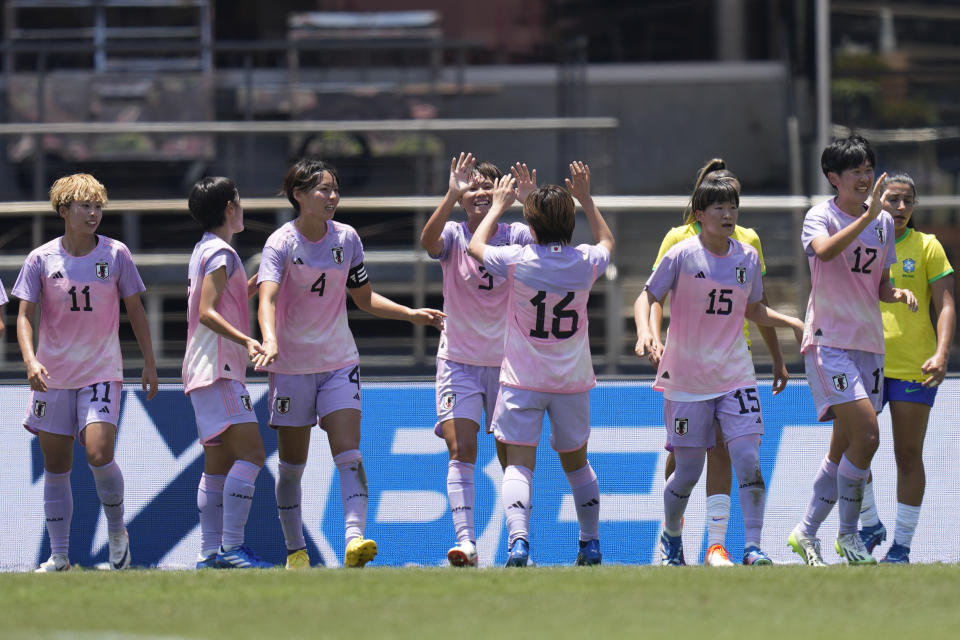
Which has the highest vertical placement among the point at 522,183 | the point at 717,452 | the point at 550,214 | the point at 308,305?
the point at 522,183

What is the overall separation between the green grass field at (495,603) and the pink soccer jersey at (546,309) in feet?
2.85

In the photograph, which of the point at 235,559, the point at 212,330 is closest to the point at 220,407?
the point at 212,330

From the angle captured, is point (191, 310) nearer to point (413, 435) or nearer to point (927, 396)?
point (413, 435)

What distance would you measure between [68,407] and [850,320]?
3806 millimetres

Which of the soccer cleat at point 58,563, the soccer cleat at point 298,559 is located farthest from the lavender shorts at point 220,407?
the soccer cleat at point 58,563

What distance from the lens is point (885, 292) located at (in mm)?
6719

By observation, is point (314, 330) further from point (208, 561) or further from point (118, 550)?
point (118, 550)

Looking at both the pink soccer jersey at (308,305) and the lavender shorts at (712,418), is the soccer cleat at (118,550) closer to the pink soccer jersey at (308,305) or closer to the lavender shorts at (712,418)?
the pink soccer jersey at (308,305)

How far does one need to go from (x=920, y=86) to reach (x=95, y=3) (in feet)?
29.5

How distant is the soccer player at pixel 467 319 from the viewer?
6.79 meters

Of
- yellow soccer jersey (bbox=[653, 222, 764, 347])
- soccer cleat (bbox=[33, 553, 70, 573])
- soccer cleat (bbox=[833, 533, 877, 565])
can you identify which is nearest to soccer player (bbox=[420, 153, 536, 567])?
yellow soccer jersey (bbox=[653, 222, 764, 347])

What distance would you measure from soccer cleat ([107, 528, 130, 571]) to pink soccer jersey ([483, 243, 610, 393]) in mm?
2169

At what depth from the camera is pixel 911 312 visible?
714cm

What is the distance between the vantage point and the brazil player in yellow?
7.01 metres
